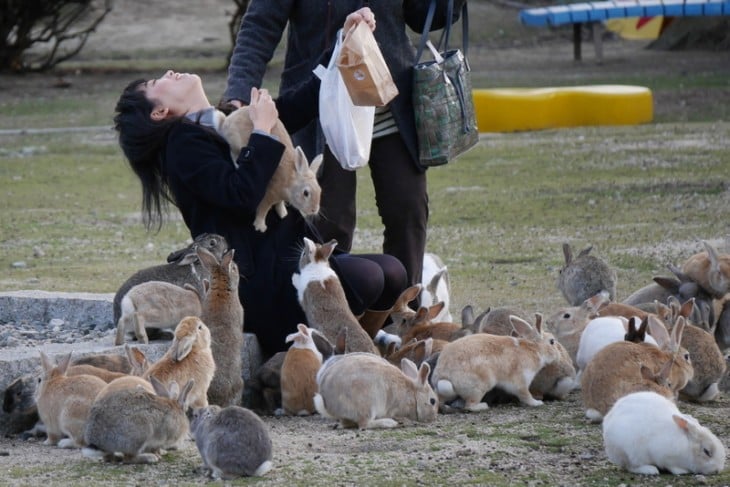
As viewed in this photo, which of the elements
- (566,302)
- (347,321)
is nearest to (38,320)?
(347,321)

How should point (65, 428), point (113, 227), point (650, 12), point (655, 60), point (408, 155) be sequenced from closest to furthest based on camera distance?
1. point (65, 428)
2. point (408, 155)
3. point (113, 227)
4. point (650, 12)
5. point (655, 60)

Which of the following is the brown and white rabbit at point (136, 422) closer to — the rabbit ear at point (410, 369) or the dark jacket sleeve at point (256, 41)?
the rabbit ear at point (410, 369)

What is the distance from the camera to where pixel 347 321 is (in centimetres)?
596

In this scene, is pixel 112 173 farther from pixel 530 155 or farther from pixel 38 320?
pixel 38 320

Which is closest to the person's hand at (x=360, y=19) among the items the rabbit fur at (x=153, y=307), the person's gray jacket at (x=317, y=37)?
the person's gray jacket at (x=317, y=37)

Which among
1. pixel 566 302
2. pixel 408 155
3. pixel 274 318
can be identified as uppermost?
pixel 408 155

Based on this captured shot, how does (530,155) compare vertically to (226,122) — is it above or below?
below

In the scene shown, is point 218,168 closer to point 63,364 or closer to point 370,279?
point 370,279

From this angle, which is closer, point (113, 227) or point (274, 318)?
point (274, 318)

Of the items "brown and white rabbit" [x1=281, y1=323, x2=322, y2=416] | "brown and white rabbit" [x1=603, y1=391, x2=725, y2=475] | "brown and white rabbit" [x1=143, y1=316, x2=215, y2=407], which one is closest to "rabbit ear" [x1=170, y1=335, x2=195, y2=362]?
"brown and white rabbit" [x1=143, y1=316, x2=215, y2=407]

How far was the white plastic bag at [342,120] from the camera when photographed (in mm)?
6258

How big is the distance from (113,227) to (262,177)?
6143mm

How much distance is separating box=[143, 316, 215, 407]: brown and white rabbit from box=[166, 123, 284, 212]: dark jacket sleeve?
31.2 inches

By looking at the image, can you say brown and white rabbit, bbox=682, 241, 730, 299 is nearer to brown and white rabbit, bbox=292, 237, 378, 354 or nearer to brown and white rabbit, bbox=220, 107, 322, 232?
brown and white rabbit, bbox=292, 237, 378, 354
